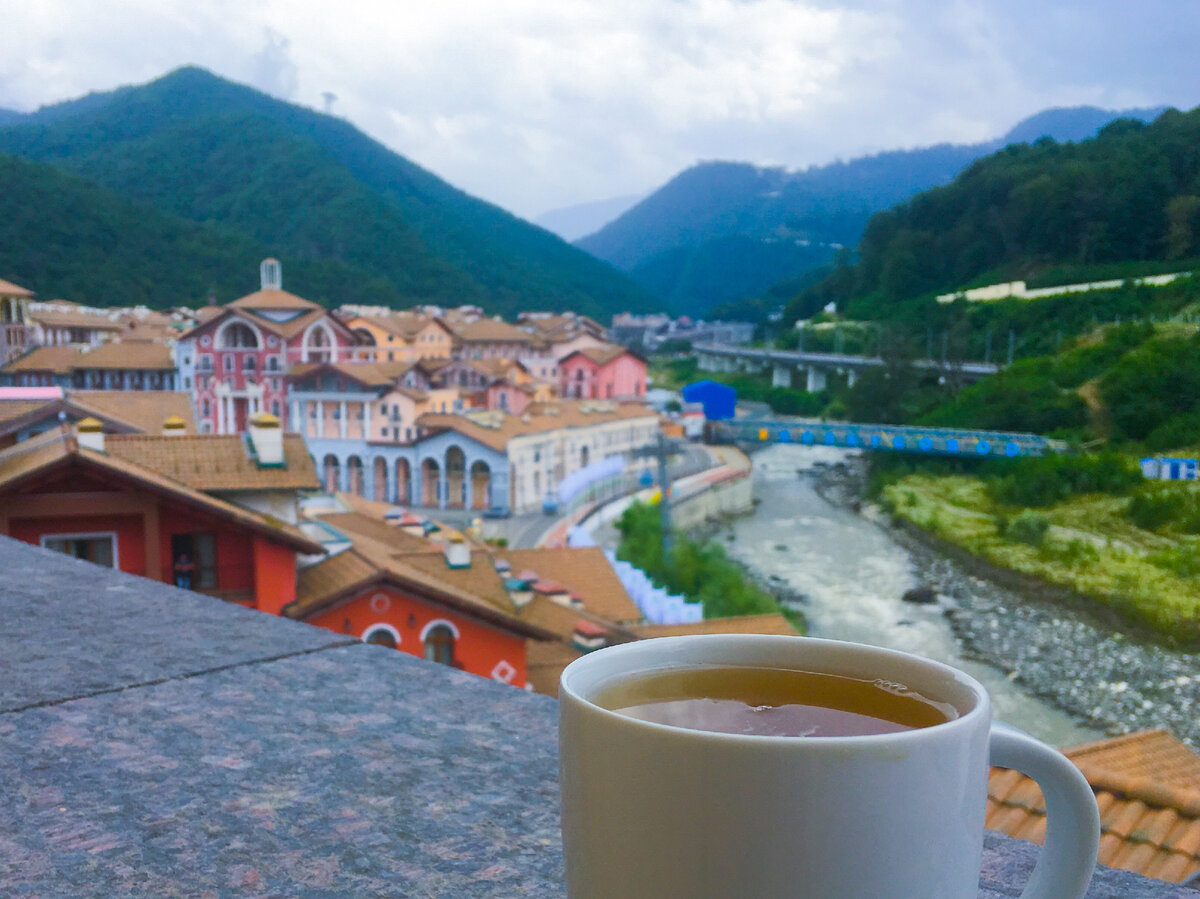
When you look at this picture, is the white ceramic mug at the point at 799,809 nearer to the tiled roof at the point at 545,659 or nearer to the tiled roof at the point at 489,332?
the tiled roof at the point at 545,659

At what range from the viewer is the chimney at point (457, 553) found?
4309 millimetres

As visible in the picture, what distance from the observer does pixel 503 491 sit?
8414 millimetres

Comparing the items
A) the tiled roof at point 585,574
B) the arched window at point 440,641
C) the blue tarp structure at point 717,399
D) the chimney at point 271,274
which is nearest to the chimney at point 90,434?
the arched window at point 440,641

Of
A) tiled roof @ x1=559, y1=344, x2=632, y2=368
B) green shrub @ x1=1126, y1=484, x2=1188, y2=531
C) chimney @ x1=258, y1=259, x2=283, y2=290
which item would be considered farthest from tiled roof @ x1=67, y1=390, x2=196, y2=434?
tiled roof @ x1=559, y1=344, x2=632, y2=368

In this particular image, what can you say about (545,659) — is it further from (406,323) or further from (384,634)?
(406,323)

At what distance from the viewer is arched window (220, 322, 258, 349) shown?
4277 mm

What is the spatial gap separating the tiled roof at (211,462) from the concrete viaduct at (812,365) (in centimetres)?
167

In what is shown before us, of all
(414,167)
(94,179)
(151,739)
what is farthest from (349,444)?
(151,739)

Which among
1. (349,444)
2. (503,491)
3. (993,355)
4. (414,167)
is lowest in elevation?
(503,491)

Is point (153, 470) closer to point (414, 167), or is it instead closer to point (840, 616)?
point (840, 616)

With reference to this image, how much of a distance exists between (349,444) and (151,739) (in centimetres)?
672

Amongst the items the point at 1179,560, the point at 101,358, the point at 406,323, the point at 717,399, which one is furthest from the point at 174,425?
the point at 1179,560

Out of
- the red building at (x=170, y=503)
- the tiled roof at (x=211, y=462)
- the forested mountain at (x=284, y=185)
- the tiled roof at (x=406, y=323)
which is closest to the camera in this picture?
the red building at (x=170, y=503)

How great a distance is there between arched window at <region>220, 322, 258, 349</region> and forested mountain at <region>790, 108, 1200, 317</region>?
8.81ft
